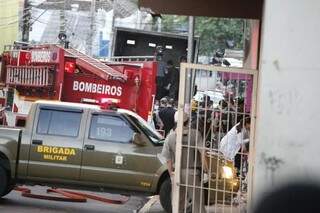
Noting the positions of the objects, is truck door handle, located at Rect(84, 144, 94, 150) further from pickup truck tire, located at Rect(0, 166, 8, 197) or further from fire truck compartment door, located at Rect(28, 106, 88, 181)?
pickup truck tire, located at Rect(0, 166, 8, 197)

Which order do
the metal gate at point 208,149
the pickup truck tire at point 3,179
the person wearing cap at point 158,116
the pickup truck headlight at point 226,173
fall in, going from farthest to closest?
the person wearing cap at point 158,116
the pickup truck tire at point 3,179
the pickup truck headlight at point 226,173
the metal gate at point 208,149

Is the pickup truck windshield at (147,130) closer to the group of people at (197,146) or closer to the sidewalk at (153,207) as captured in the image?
the sidewalk at (153,207)

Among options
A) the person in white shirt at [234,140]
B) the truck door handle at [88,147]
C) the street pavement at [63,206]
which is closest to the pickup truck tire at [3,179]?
the street pavement at [63,206]

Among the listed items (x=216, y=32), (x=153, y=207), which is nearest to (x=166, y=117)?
(x=153, y=207)

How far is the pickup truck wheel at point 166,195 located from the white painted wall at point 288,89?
5.76 meters

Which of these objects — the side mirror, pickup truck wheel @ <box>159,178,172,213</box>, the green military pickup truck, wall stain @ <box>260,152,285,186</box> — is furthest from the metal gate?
wall stain @ <box>260,152,285,186</box>

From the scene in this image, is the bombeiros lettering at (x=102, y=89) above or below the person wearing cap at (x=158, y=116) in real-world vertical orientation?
above

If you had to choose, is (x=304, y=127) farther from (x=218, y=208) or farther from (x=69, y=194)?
(x=69, y=194)

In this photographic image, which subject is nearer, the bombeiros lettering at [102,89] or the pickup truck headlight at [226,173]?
the pickup truck headlight at [226,173]

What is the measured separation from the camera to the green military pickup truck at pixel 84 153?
9.86m

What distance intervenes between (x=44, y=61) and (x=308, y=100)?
12087 millimetres

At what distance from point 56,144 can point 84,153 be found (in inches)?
19.2

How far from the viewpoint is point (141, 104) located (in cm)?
1516

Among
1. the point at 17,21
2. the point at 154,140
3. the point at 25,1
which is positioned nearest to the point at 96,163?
the point at 154,140
